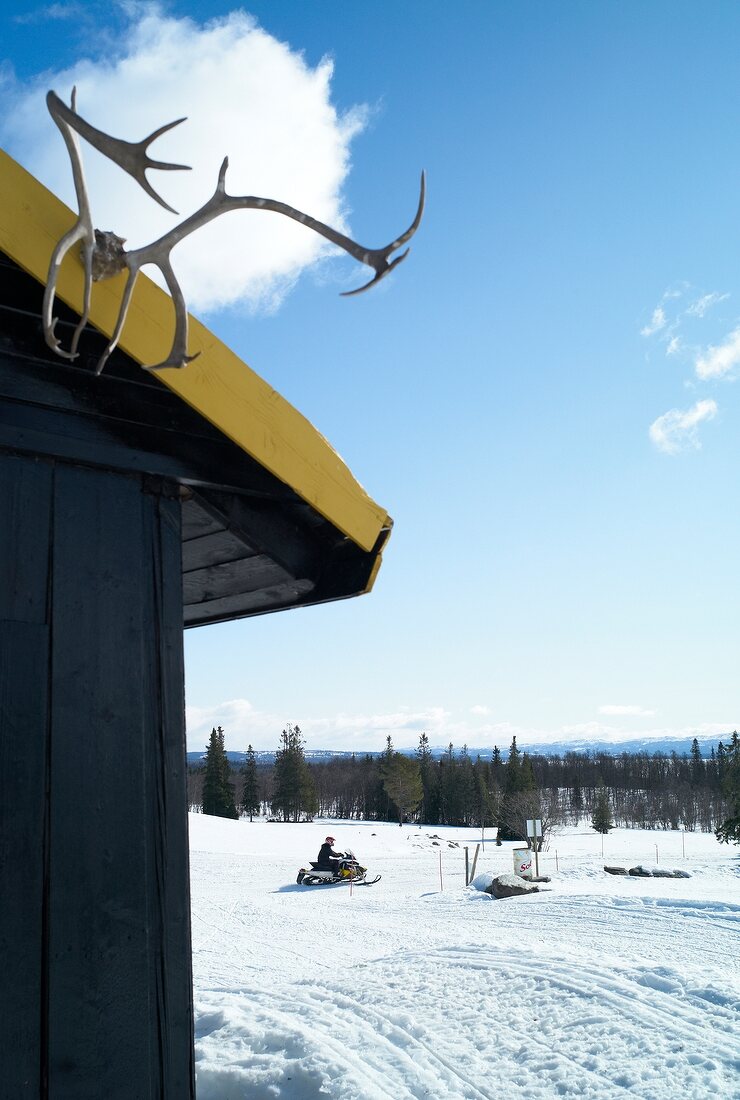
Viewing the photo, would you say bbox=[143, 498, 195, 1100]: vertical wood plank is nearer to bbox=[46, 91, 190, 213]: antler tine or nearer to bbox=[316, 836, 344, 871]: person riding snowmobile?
bbox=[46, 91, 190, 213]: antler tine

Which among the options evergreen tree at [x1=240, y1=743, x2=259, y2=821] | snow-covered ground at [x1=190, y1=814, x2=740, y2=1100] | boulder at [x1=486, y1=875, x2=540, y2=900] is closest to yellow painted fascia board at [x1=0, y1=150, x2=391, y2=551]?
snow-covered ground at [x1=190, y1=814, x2=740, y2=1100]

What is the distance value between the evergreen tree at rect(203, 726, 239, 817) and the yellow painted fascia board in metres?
56.3

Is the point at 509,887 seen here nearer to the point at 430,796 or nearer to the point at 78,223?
the point at 78,223

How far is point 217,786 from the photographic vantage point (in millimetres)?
57031

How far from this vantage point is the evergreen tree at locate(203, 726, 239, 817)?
5628 cm

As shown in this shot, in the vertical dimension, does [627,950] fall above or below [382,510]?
below

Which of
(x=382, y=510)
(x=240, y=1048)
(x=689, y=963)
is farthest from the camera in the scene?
(x=689, y=963)

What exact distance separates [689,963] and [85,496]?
7407 mm

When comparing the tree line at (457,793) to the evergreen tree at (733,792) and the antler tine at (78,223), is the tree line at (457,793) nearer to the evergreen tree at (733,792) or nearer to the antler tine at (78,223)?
the evergreen tree at (733,792)

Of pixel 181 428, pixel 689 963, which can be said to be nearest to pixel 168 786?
pixel 181 428

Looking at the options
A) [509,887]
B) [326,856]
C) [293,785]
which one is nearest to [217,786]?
[293,785]

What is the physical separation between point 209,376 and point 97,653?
94 centimetres

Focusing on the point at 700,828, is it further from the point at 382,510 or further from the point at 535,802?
the point at 382,510

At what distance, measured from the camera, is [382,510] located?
309 cm
